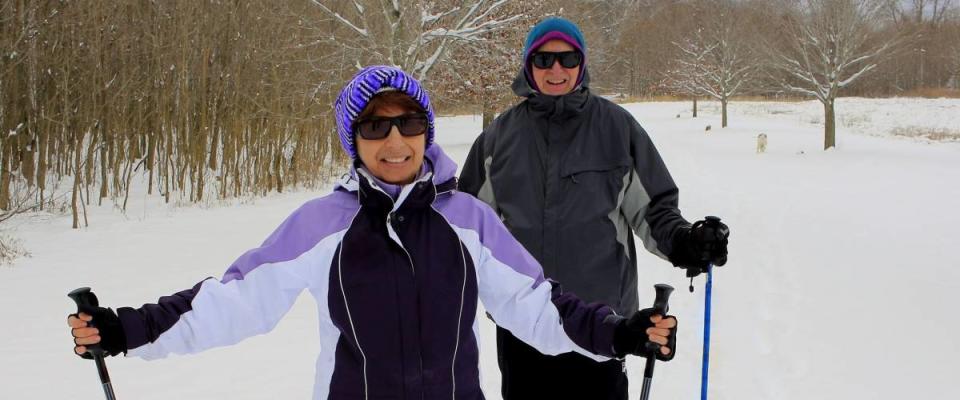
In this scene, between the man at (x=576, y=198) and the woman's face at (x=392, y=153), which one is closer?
the woman's face at (x=392, y=153)

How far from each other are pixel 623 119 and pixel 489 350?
274cm

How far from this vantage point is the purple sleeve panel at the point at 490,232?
5.99 feet

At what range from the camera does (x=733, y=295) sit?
6.36 metres

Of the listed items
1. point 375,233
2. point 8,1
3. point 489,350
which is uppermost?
point 8,1

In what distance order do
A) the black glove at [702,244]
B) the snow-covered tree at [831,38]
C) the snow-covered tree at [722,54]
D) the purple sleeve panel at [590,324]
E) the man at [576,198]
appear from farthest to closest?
the snow-covered tree at [722,54]
the snow-covered tree at [831,38]
the man at [576,198]
the black glove at [702,244]
the purple sleeve panel at [590,324]

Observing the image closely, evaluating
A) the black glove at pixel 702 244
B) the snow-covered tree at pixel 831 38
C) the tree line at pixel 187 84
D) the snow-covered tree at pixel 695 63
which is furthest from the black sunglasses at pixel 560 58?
the snow-covered tree at pixel 695 63

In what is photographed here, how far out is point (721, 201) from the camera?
1223 cm

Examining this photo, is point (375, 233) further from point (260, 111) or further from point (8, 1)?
point (260, 111)

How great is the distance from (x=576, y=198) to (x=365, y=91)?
1046 mm

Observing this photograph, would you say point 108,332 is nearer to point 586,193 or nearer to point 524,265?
point 524,265

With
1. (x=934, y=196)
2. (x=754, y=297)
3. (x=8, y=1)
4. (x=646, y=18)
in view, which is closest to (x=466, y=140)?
(x=934, y=196)

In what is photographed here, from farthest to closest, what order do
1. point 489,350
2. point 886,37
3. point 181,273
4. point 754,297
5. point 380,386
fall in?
point 886,37, point 181,273, point 754,297, point 489,350, point 380,386

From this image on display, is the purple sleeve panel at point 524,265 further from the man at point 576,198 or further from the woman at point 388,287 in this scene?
the man at point 576,198

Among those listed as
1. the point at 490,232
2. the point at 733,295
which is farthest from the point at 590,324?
the point at 733,295
